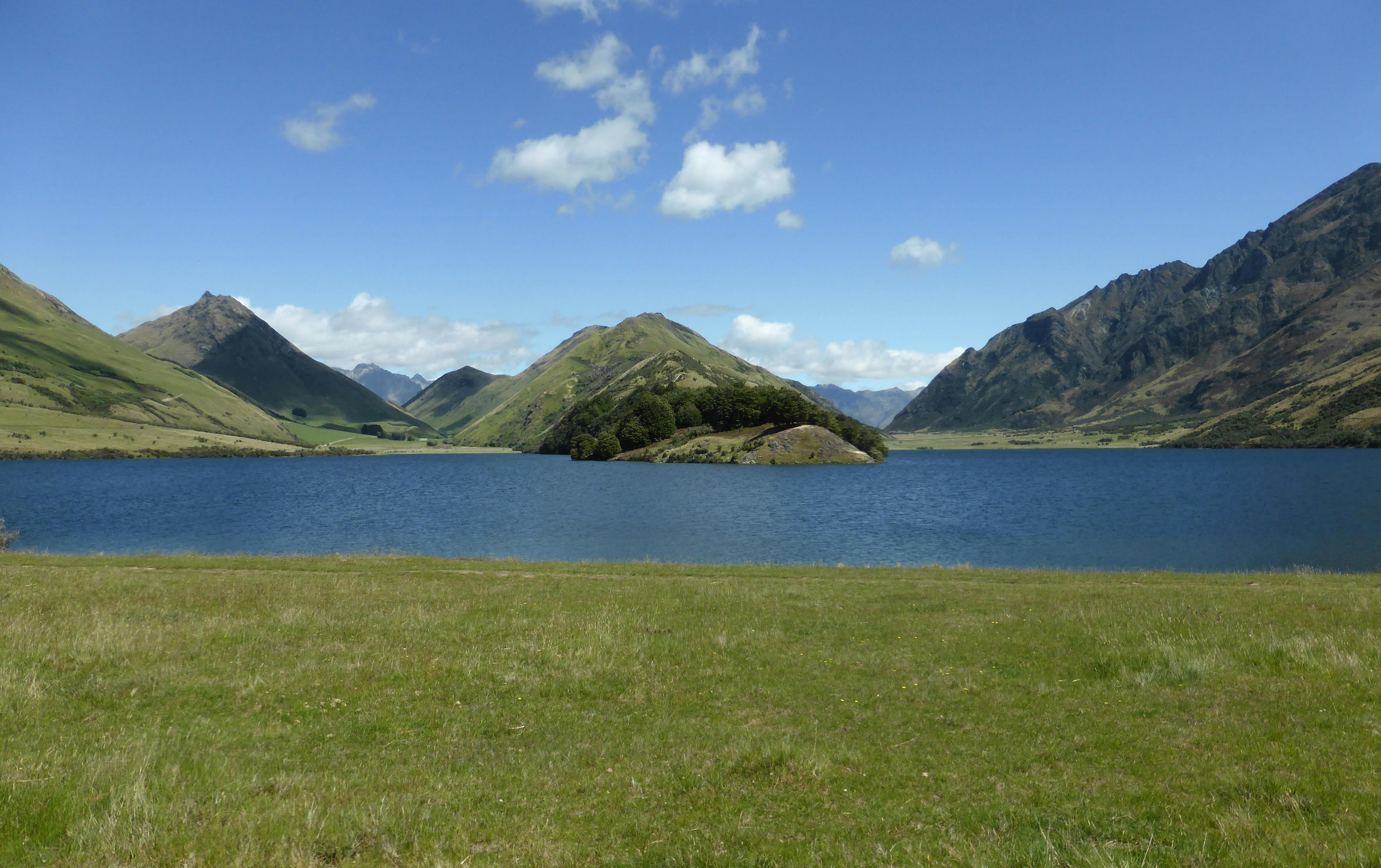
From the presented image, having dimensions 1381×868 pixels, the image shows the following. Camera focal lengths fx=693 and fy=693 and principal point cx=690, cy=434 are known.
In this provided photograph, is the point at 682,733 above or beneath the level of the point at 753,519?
above

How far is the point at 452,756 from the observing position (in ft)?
44.5

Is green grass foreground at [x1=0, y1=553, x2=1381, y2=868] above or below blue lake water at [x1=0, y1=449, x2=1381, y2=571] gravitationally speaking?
above

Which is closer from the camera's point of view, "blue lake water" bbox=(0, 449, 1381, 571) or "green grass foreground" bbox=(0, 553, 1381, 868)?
"green grass foreground" bbox=(0, 553, 1381, 868)

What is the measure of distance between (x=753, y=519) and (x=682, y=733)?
68.9 metres

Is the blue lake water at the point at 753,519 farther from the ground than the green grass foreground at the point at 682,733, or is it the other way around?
the green grass foreground at the point at 682,733

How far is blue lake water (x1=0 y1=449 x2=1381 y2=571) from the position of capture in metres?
59.4

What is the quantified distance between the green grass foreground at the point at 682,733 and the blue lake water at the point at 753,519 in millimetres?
30736

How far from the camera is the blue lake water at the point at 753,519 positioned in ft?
195

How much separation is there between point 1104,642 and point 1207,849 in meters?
13.0

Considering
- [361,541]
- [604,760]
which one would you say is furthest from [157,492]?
[604,760]

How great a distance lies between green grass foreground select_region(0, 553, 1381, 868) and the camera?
33.4 feet

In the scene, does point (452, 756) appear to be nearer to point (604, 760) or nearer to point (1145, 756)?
point (604, 760)

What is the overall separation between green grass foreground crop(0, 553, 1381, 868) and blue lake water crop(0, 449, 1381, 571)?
1210 inches

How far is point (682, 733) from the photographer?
1480cm
